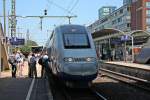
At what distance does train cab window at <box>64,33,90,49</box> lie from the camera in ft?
58.5

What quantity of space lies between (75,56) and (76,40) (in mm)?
1177

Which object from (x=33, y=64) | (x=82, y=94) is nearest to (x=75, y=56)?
(x=82, y=94)

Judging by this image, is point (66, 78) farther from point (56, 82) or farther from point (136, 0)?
point (136, 0)

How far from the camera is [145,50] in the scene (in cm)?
2586

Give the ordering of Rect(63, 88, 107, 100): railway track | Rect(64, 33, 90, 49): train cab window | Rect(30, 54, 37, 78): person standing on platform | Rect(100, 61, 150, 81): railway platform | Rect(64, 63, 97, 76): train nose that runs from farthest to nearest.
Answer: Rect(30, 54, 37, 78): person standing on platform → Rect(100, 61, 150, 81): railway platform → Rect(64, 33, 90, 49): train cab window → Rect(63, 88, 107, 100): railway track → Rect(64, 63, 97, 76): train nose

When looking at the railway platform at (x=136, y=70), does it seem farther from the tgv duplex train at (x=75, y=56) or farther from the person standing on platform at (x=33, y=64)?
the tgv duplex train at (x=75, y=56)

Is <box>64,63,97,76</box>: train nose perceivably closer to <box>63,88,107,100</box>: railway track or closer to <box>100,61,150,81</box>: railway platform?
<box>63,88,107,100</box>: railway track

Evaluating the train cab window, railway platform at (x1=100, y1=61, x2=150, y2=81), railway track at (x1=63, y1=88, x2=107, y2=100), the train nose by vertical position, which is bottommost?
railway track at (x1=63, y1=88, x2=107, y2=100)

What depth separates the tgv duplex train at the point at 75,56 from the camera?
16.9 meters

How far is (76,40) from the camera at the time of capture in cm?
1811

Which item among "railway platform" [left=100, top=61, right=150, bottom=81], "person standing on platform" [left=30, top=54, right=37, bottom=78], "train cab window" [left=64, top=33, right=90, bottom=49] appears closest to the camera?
"train cab window" [left=64, top=33, right=90, bottom=49]

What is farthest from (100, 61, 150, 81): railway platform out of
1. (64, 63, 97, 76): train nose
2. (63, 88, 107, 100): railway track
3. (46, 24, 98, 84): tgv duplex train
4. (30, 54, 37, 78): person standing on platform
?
(64, 63, 97, 76): train nose

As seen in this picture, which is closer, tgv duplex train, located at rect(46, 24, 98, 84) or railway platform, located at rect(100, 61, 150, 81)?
tgv duplex train, located at rect(46, 24, 98, 84)

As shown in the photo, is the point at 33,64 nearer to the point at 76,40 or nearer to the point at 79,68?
the point at 76,40
